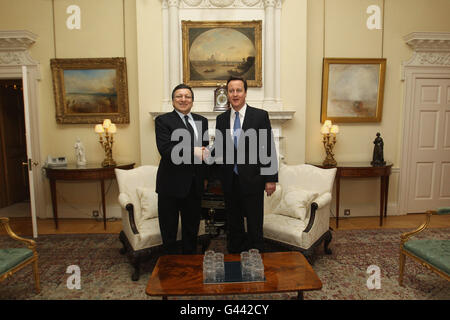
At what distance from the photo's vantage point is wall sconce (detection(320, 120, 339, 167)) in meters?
4.42

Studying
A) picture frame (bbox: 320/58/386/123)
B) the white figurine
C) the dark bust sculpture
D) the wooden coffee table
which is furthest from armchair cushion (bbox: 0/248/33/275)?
the dark bust sculpture

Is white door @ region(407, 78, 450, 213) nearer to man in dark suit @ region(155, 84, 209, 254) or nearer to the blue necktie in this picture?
the blue necktie

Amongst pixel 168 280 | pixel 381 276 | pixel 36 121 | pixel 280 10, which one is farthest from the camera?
pixel 36 121

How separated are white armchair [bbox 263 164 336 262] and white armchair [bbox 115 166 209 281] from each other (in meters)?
0.80

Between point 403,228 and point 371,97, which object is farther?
point 371,97

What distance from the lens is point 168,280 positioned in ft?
6.35

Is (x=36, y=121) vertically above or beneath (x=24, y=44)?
beneath

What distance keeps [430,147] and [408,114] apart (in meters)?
0.68

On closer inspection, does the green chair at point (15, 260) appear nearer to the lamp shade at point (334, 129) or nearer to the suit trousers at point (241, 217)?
the suit trousers at point (241, 217)

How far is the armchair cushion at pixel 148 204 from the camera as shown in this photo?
313 cm

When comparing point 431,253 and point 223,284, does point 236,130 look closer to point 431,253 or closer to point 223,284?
point 223,284
